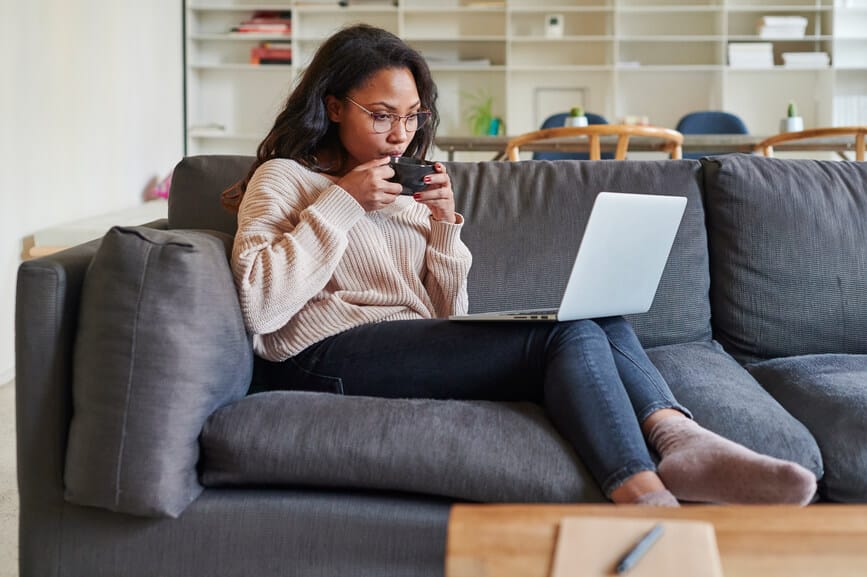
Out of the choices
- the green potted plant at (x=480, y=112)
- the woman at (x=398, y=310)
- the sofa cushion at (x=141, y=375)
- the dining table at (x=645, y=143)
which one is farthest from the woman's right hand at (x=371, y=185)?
the green potted plant at (x=480, y=112)

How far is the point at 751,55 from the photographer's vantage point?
19.7ft

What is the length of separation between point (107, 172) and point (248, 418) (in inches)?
132

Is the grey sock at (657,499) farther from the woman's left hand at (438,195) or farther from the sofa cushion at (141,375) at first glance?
the woman's left hand at (438,195)

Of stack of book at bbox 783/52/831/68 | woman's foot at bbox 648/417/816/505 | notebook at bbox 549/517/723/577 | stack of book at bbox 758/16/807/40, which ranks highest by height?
stack of book at bbox 758/16/807/40

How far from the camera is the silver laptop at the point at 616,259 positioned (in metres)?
1.51

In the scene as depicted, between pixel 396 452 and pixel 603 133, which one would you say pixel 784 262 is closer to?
pixel 396 452

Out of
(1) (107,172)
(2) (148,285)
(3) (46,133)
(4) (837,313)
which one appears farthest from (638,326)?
(1) (107,172)

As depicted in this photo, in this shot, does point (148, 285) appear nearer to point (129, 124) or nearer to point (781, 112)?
point (129, 124)

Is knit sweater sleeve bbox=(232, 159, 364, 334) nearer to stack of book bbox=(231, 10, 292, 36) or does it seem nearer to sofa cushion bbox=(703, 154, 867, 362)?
sofa cushion bbox=(703, 154, 867, 362)

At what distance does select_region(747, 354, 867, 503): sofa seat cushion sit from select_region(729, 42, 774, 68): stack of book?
432 centimetres

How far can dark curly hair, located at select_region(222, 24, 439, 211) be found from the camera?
6.28 feet

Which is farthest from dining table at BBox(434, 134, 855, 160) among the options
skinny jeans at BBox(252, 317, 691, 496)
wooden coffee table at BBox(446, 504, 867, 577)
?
wooden coffee table at BBox(446, 504, 867, 577)

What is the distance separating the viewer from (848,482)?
5.09 feet

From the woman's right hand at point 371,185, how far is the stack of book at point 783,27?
189 inches
